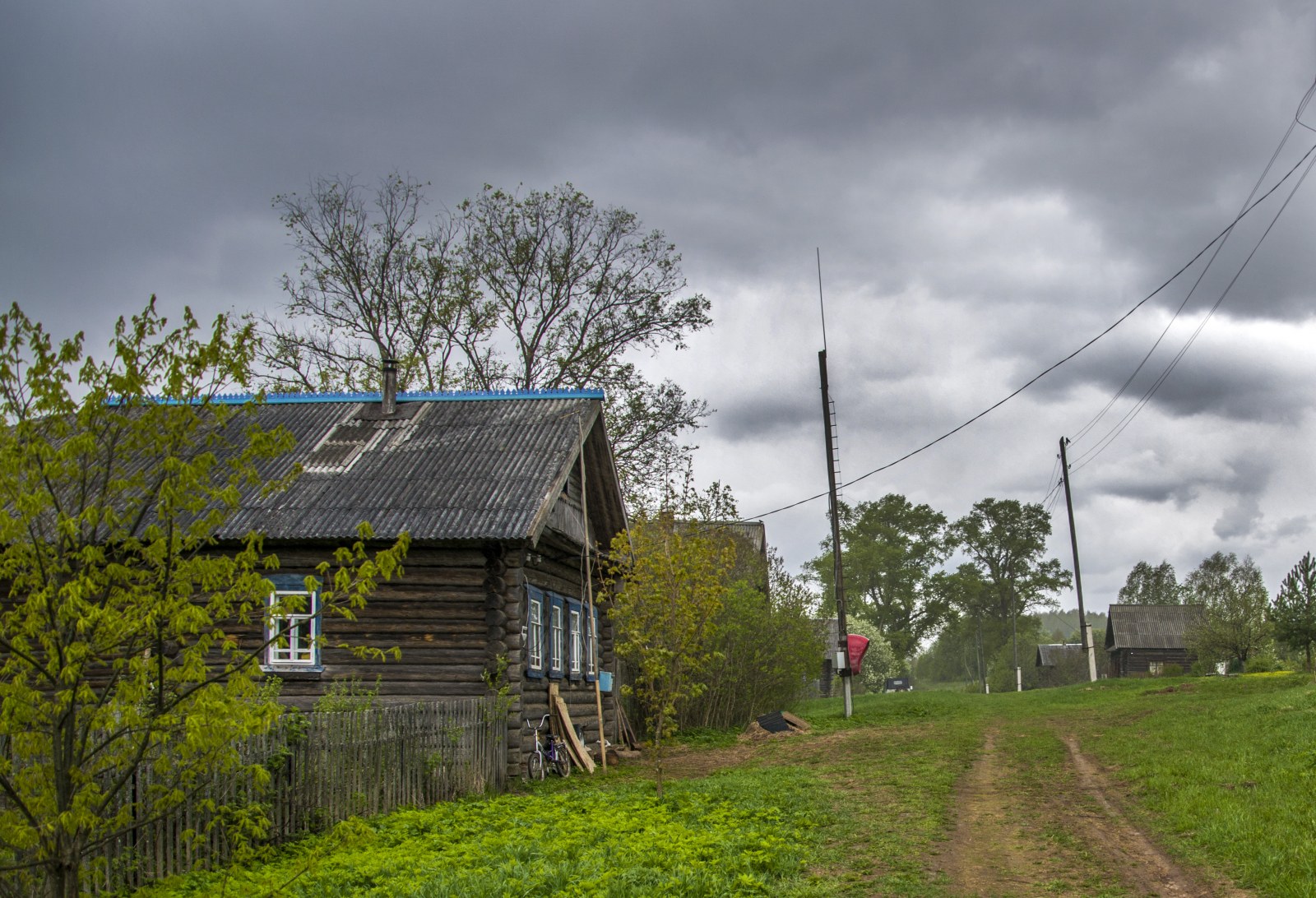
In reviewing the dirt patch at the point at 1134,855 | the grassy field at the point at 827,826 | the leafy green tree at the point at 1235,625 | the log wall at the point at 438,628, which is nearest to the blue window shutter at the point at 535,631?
the log wall at the point at 438,628

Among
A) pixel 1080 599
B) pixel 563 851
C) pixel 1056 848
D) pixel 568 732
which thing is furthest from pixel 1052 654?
pixel 563 851

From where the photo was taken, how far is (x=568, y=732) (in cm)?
1959

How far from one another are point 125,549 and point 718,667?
24787 millimetres

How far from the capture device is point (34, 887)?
7.74 metres

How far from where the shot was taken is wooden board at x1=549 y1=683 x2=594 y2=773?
19.5 m

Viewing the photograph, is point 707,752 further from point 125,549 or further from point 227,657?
point 125,549

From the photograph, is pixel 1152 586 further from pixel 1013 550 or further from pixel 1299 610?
pixel 1299 610

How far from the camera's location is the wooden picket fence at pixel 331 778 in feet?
30.8

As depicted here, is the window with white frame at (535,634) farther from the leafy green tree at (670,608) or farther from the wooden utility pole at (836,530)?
the wooden utility pole at (836,530)

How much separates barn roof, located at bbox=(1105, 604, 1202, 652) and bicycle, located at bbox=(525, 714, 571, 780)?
54.0 meters

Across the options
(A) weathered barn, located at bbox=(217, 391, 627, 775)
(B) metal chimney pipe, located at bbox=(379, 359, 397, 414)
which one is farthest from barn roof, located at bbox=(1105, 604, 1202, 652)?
(B) metal chimney pipe, located at bbox=(379, 359, 397, 414)

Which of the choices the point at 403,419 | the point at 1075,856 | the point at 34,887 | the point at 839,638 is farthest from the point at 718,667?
the point at 34,887

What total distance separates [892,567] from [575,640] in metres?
63.7

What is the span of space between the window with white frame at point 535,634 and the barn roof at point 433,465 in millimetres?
2126
